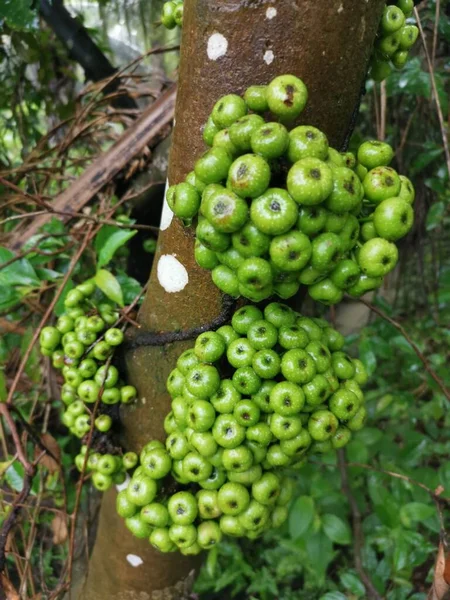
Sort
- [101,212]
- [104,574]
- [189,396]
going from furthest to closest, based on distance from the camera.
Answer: [101,212] → [104,574] → [189,396]

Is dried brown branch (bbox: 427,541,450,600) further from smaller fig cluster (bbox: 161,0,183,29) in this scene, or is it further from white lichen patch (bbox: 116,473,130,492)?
smaller fig cluster (bbox: 161,0,183,29)

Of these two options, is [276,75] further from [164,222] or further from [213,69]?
[164,222]

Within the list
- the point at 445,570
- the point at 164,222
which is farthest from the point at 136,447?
the point at 445,570

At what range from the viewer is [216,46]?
0.93 m

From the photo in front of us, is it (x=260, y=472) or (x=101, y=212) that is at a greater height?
(x=101, y=212)

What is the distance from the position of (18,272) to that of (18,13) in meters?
1.15

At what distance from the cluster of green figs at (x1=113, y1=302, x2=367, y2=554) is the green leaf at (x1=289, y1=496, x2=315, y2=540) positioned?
612mm

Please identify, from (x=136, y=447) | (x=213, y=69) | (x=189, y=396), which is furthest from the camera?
(x=136, y=447)

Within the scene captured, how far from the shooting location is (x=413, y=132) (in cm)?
262

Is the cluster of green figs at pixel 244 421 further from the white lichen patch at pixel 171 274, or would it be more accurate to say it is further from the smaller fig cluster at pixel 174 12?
the smaller fig cluster at pixel 174 12

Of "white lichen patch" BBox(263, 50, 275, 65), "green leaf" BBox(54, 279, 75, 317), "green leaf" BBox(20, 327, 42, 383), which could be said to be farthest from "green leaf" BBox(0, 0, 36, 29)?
"white lichen patch" BBox(263, 50, 275, 65)

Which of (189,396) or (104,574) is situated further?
(104,574)

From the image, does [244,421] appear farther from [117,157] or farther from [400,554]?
[117,157]

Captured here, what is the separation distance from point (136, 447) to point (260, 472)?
0.46m
